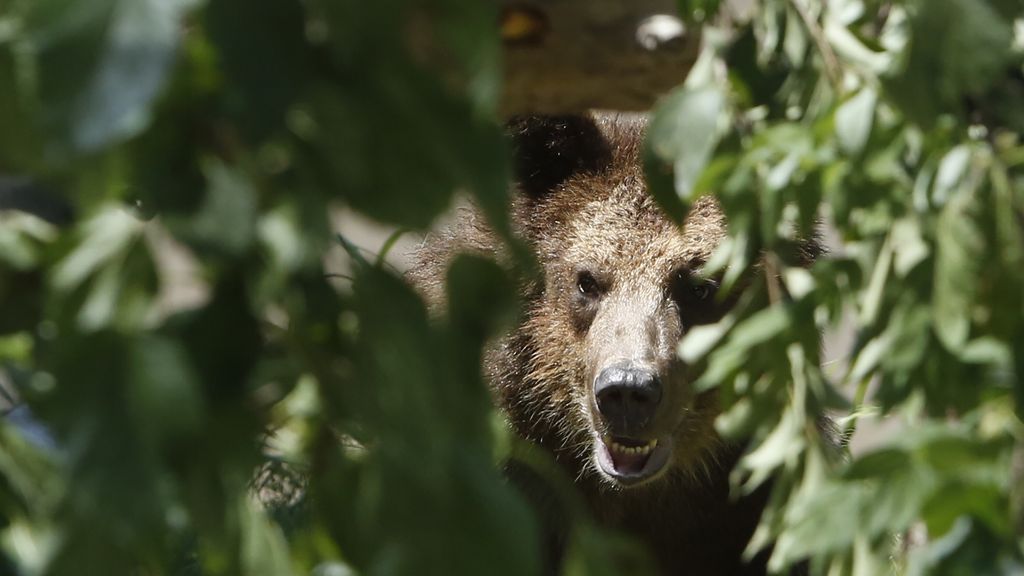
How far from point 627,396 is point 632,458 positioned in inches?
11.7

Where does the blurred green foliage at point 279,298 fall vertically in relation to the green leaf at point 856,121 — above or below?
above

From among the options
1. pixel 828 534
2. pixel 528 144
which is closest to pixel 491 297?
pixel 828 534

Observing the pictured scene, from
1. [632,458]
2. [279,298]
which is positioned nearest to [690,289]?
[632,458]

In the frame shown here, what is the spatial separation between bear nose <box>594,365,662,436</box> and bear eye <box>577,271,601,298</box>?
0.68 m

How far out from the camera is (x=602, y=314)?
498cm

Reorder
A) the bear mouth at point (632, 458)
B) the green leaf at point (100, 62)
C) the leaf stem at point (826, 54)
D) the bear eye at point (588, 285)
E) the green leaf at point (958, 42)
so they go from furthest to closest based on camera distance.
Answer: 1. the bear eye at point (588, 285)
2. the bear mouth at point (632, 458)
3. the leaf stem at point (826, 54)
4. the green leaf at point (958, 42)
5. the green leaf at point (100, 62)

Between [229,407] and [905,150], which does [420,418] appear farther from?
[905,150]

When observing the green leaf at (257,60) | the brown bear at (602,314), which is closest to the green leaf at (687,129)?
the green leaf at (257,60)

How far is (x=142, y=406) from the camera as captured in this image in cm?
98

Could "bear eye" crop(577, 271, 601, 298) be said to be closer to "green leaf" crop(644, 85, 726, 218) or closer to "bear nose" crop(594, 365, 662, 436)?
"bear nose" crop(594, 365, 662, 436)

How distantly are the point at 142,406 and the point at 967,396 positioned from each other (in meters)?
1.25

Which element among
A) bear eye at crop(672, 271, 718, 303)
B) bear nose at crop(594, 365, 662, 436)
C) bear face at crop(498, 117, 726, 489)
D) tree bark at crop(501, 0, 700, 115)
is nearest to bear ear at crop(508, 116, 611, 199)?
bear face at crop(498, 117, 726, 489)

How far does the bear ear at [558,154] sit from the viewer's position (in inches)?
205

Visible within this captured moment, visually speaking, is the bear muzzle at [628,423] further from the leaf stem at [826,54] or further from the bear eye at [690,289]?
the leaf stem at [826,54]
